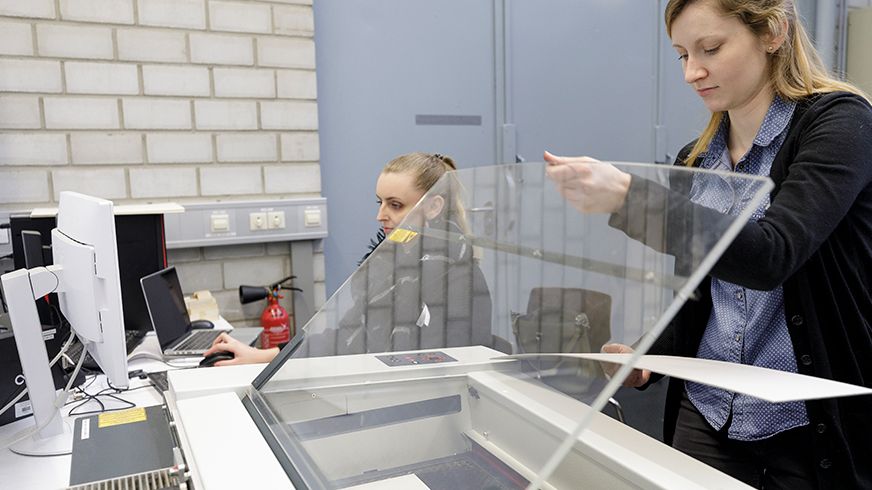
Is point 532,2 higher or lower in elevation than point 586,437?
higher

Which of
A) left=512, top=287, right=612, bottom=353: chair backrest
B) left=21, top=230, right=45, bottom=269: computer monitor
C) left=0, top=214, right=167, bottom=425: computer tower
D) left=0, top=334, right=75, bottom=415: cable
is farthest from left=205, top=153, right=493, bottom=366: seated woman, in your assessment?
left=21, top=230, right=45, bottom=269: computer monitor

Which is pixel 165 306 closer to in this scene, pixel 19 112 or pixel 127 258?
pixel 127 258

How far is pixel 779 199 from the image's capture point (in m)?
0.90

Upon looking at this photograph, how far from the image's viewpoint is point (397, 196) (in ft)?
6.43

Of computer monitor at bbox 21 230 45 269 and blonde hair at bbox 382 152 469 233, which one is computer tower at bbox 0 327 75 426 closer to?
computer monitor at bbox 21 230 45 269

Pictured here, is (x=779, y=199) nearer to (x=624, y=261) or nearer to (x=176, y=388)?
(x=624, y=261)

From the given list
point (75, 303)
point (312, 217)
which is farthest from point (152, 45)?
point (75, 303)

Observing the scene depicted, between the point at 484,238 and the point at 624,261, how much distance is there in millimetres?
294

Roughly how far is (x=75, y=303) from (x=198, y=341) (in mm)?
795

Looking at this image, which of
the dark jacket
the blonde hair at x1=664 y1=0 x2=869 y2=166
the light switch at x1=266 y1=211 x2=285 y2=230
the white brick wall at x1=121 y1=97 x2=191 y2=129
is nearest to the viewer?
the dark jacket

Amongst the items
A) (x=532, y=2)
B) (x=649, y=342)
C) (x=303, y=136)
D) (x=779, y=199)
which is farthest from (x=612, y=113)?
(x=649, y=342)

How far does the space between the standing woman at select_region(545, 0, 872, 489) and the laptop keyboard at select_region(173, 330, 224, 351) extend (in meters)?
1.37

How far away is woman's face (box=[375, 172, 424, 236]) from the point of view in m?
1.95

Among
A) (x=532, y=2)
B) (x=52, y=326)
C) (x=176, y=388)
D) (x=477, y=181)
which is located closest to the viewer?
(x=477, y=181)
